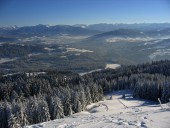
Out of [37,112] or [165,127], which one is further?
[37,112]

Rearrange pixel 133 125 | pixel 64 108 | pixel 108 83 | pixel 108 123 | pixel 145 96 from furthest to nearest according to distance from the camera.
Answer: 1. pixel 108 83
2. pixel 145 96
3. pixel 64 108
4. pixel 108 123
5. pixel 133 125

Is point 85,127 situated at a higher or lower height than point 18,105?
higher

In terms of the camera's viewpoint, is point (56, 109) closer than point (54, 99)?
Yes

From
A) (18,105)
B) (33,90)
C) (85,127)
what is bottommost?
(33,90)

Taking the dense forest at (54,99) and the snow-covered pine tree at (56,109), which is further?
the snow-covered pine tree at (56,109)

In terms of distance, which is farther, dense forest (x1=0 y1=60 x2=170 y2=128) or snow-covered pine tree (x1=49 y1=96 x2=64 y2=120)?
snow-covered pine tree (x1=49 y1=96 x2=64 y2=120)

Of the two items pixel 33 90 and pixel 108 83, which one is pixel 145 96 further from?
pixel 33 90

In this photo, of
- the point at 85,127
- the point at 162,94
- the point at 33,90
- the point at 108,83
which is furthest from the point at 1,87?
the point at 85,127

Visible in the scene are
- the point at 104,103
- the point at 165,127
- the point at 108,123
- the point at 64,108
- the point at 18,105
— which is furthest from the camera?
the point at 104,103

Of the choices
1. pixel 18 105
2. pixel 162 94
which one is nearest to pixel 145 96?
pixel 162 94

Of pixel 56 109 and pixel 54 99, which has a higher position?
pixel 54 99

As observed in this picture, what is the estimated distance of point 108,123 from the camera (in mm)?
60219

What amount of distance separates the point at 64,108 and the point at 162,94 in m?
39.5

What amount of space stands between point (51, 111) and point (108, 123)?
4728 centimetres
